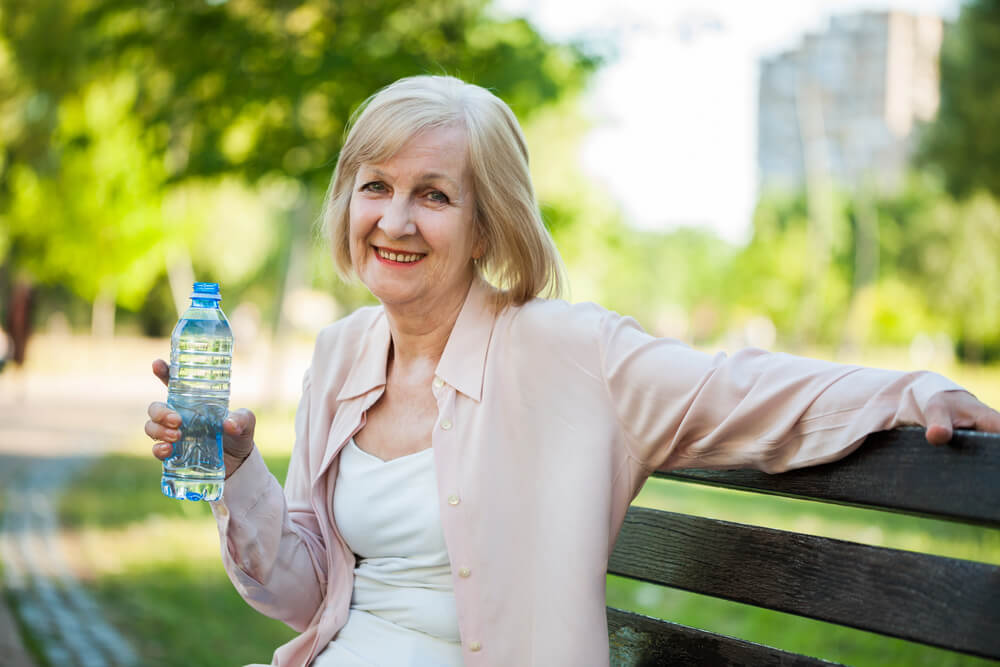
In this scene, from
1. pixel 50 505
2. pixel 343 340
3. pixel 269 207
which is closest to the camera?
pixel 343 340

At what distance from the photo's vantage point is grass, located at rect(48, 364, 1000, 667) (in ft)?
18.4

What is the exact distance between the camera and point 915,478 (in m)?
1.83

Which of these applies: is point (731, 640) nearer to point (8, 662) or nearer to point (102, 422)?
point (8, 662)

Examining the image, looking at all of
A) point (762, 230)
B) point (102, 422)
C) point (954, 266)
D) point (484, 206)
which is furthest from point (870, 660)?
point (762, 230)

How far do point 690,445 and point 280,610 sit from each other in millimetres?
1132

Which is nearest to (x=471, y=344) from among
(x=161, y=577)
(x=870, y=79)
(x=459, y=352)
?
(x=459, y=352)

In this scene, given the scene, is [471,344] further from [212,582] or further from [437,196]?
[212,582]

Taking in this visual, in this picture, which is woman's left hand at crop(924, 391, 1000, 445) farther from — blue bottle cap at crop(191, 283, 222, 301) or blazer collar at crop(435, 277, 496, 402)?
blue bottle cap at crop(191, 283, 222, 301)

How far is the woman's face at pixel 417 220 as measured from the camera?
2.51 metres

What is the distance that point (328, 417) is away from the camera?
8.95ft

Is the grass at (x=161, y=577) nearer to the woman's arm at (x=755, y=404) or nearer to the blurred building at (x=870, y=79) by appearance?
the woman's arm at (x=755, y=404)

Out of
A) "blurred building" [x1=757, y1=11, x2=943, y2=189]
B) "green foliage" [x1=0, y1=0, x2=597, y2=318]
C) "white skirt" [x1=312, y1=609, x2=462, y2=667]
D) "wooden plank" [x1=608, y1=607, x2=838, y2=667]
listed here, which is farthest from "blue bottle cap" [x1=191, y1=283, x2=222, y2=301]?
"blurred building" [x1=757, y1=11, x2=943, y2=189]

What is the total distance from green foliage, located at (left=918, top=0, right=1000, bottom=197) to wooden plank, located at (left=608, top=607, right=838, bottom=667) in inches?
994

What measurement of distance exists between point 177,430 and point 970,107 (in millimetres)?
26843
